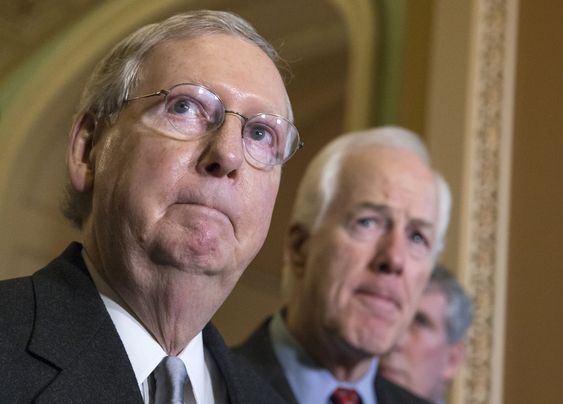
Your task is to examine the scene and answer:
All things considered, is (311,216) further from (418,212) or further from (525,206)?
(525,206)

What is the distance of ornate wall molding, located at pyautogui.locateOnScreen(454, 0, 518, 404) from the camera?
7.05 feet

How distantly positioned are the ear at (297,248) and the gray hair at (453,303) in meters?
0.41

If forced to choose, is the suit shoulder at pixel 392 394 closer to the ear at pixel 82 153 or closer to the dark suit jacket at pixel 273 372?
the dark suit jacket at pixel 273 372

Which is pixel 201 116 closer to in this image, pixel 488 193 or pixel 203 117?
pixel 203 117

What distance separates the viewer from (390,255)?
169 cm

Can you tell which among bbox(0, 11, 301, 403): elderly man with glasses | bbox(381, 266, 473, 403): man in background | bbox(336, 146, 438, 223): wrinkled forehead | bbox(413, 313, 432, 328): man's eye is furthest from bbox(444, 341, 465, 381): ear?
bbox(0, 11, 301, 403): elderly man with glasses

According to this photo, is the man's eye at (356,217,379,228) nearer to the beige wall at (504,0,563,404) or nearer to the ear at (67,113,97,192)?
the beige wall at (504,0,563,404)

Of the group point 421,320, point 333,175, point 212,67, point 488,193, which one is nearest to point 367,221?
point 333,175

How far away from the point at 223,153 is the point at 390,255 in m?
0.79

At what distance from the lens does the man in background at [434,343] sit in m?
1.99

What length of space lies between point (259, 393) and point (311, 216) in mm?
728

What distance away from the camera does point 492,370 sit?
2143 mm

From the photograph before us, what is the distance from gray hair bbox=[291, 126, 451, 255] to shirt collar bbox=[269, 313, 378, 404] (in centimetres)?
27

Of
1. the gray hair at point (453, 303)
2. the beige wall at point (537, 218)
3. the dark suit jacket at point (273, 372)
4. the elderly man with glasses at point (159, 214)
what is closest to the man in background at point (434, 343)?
the gray hair at point (453, 303)
